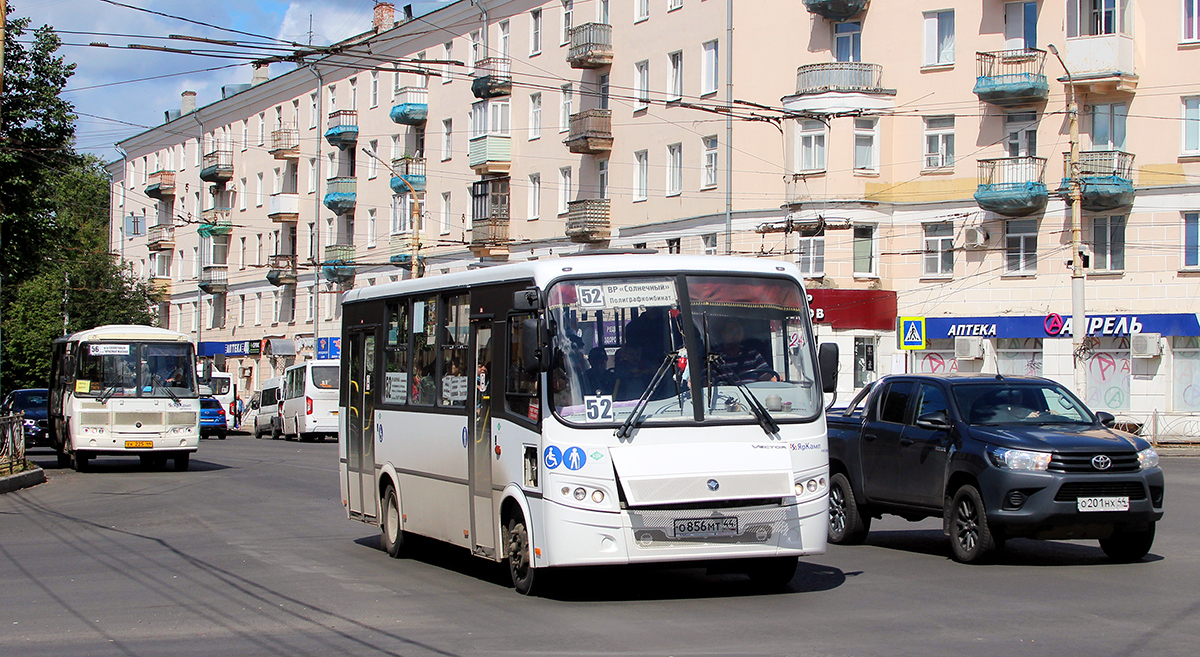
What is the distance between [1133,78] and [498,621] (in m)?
35.4

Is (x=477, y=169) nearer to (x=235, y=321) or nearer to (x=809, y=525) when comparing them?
(x=235, y=321)

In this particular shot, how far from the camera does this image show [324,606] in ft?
34.5

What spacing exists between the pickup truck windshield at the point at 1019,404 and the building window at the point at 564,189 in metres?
40.7

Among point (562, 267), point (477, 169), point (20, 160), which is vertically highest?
point (477, 169)

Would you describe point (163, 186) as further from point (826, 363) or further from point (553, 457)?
point (553, 457)

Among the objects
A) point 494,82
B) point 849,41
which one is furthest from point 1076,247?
point 494,82

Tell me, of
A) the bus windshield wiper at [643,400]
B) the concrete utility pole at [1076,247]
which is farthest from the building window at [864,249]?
the bus windshield wiper at [643,400]

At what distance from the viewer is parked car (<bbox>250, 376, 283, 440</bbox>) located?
51750mm

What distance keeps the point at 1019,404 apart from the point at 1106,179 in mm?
28563

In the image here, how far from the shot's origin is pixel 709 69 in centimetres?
4628

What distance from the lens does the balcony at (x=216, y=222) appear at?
262ft

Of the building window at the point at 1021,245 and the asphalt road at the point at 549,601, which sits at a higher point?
the building window at the point at 1021,245

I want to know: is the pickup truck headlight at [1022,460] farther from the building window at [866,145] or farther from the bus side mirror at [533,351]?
the building window at [866,145]

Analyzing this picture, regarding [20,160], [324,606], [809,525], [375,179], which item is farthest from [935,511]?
[375,179]
